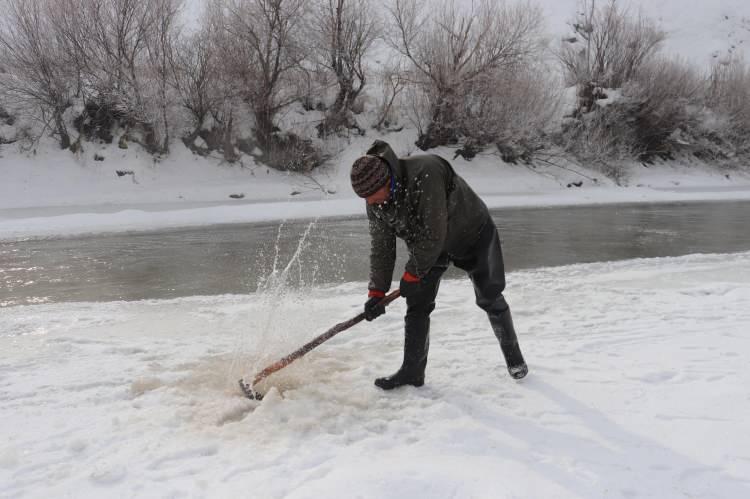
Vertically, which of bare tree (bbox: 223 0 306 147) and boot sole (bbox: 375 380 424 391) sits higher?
bare tree (bbox: 223 0 306 147)

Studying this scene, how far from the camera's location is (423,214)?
114 inches

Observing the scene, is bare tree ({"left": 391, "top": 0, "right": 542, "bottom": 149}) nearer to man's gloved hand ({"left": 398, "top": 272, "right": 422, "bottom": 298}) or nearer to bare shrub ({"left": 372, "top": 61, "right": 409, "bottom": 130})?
bare shrub ({"left": 372, "top": 61, "right": 409, "bottom": 130})

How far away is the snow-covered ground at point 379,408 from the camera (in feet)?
7.75

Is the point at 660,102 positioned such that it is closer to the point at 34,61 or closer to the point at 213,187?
the point at 213,187

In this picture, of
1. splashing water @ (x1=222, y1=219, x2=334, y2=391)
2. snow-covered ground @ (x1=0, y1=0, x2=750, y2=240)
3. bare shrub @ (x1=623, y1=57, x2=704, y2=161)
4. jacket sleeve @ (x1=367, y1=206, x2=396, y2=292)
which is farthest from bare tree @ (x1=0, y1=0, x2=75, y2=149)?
bare shrub @ (x1=623, y1=57, x2=704, y2=161)

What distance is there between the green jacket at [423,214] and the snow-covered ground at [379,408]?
2.79ft

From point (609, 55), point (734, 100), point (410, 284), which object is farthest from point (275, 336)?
point (734, 100)

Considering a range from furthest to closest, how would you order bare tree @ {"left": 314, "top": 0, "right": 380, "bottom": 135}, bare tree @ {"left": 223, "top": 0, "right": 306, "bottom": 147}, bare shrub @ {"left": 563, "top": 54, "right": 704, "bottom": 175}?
bare shrub @ {"left": 563, "top": 54, "right": 704, "bottom": 175} < bare tree @ {"left": 314, "top": 0, "right": 380, "bottom": 135} < bare tree @ {"left": 223, "top": 0, "right": 306, "bottom": 147}

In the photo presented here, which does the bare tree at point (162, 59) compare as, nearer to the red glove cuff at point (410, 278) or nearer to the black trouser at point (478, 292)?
the black trouser at point (478, 292)

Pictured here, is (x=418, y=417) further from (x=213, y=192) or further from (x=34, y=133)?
(x=34, y=133)

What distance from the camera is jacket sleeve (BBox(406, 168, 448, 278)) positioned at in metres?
2.87

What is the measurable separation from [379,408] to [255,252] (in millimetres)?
6392

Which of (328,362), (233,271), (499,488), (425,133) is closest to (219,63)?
(425,133)

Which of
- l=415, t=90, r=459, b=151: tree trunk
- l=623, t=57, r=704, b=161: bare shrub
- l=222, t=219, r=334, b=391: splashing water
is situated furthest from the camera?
l=623, t=57, r=704, b=161: bare shrub
